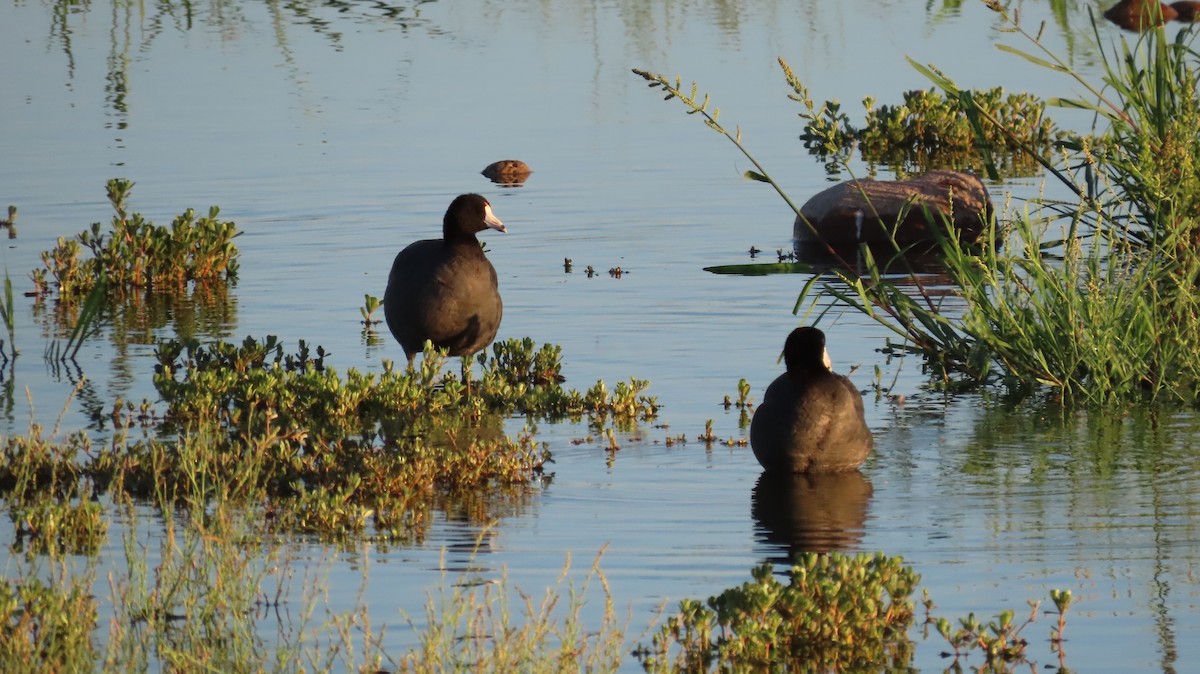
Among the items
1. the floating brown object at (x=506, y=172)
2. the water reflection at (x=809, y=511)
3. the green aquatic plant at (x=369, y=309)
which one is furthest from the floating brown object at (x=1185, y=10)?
the water reflection at (x=809, y=511)

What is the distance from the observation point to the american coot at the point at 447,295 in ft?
39.5

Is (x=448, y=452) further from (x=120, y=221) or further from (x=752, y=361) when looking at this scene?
(x=120, y=221)

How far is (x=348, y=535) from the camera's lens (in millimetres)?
8547

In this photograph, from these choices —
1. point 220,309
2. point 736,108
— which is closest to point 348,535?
point 220,309

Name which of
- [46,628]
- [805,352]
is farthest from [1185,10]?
[46,628]

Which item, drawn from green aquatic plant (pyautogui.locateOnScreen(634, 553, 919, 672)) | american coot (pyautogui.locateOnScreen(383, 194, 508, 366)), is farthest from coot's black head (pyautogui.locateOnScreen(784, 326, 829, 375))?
american coot (pyautogui.locateOnScreen(383, 194, 508, 366))

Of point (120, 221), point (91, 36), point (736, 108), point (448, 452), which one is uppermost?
point (91, 36)

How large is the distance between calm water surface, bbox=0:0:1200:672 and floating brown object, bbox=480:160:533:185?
23 cm

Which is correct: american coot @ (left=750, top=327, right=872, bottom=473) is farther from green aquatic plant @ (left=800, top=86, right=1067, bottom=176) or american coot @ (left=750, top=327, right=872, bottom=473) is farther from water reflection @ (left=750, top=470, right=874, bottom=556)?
green aquatic plant @ (left=800, top=86, right=1067, bottom=176)

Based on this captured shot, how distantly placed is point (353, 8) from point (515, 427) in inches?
1040

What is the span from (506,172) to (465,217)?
304 inches

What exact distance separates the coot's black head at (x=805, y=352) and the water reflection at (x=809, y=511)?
1.87 ft

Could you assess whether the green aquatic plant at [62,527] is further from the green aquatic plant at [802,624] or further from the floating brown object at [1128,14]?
the floating brown object at [1128,14]

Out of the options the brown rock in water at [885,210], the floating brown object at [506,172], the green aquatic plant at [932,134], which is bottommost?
the brown rock in water at [885,210]
